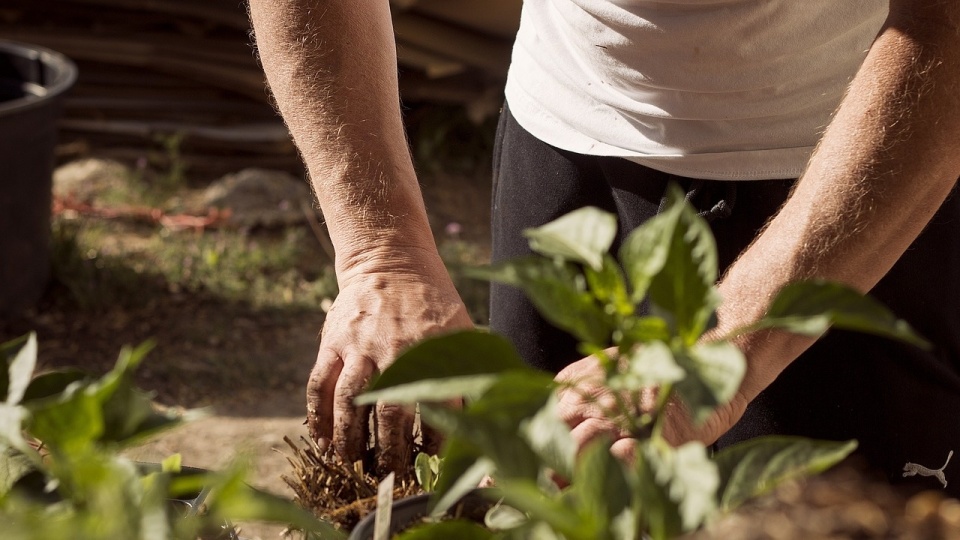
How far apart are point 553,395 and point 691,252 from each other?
112 millimetres

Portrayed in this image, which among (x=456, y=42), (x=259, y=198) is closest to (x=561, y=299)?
(x=259, y=198)

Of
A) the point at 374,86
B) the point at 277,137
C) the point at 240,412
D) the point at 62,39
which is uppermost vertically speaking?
the point at 374,86

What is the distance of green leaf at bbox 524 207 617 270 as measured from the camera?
1.91 feet

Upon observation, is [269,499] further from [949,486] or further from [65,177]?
[65,177]

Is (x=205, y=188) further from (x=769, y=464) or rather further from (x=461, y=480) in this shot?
(x=769, y=464)

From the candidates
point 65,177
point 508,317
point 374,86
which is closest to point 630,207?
point 508,317

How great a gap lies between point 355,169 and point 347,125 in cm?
6

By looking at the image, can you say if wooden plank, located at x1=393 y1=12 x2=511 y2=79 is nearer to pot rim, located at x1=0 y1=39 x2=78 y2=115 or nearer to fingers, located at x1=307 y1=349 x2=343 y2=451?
pot rim, located at x1=0 y1=39 x2=78 y2=115

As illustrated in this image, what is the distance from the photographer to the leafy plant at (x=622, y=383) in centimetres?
51

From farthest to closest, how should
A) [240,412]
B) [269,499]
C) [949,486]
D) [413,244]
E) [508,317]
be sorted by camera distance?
[240,412], [508,317], [949,486], [413,244], [269,499]

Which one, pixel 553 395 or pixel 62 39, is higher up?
pixel 553 395

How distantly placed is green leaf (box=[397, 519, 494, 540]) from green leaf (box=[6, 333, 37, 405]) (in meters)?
0.26

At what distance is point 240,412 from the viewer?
331cm

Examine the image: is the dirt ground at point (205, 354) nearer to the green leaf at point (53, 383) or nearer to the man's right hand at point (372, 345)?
the man's right hand at point (372, 345)
